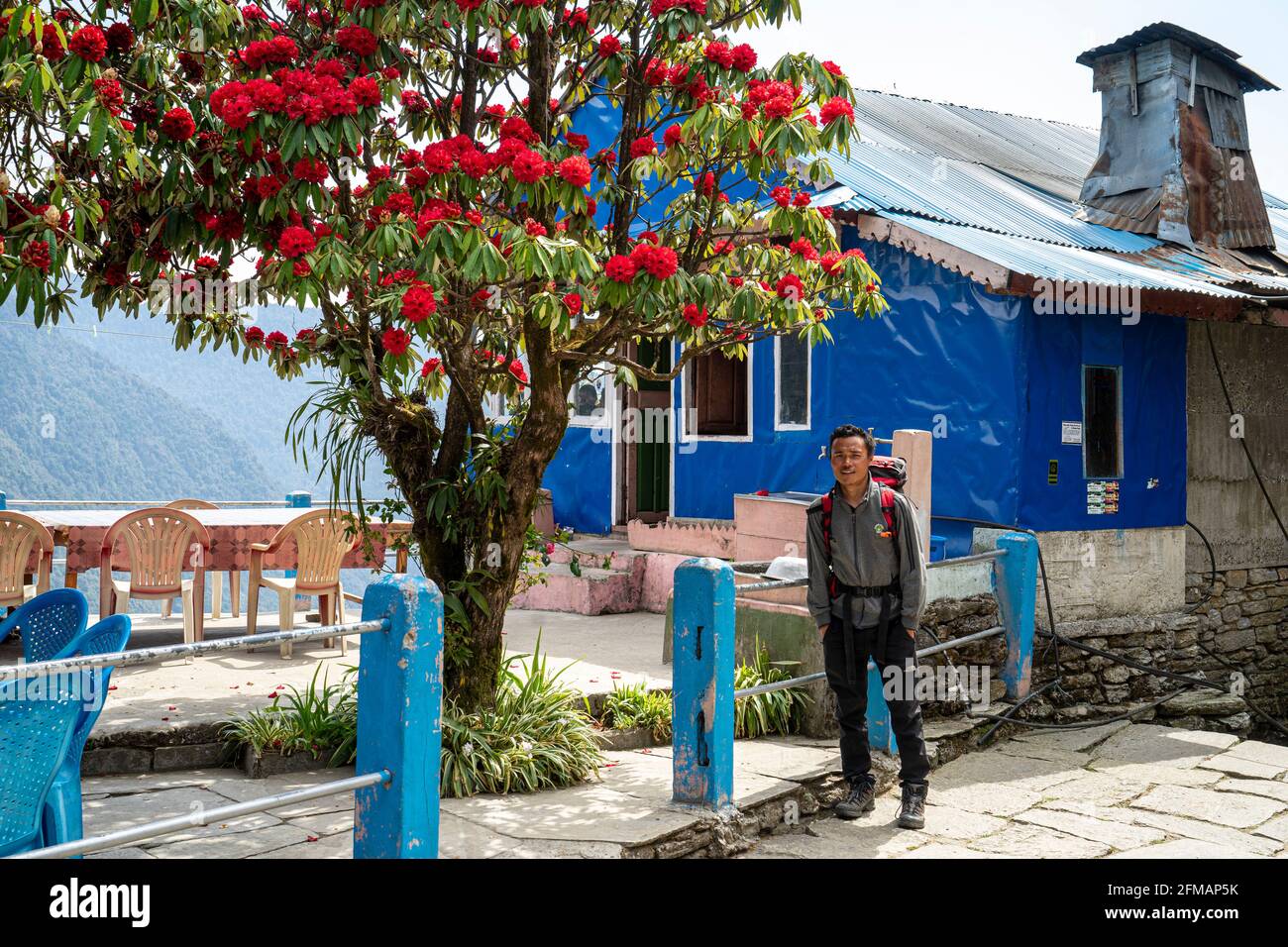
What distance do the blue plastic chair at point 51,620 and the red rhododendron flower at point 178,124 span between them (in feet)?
6.57

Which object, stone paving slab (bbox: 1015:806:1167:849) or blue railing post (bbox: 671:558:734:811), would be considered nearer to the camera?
blue railing post (bbox: 671:558:734:811)

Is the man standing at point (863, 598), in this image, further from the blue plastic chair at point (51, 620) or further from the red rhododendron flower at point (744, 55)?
the blue plastic chair at point (51, 620)

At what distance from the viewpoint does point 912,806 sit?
19.6 ft

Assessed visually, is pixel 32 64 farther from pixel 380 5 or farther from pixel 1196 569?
→ pixel 1196 569

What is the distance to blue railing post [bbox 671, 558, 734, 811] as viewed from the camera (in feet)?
18.0

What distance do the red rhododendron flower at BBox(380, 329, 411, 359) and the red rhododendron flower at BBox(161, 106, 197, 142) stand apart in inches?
47.7

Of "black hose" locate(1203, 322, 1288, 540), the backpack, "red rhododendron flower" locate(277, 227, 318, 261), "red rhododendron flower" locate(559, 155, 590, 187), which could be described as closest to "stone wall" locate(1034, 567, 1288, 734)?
"black hose" locate(1203, 322, 1288, 540)

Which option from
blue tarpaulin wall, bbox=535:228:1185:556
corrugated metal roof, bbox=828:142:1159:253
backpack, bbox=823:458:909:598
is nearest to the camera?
backpack, bbox=823:458:909:598

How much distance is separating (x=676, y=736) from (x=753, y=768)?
99cm

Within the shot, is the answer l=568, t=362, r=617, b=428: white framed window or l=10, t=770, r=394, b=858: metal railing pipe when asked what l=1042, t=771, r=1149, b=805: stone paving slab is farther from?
l=568, t=362, r=617, b=428: white framed window

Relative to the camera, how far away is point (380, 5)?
539cm

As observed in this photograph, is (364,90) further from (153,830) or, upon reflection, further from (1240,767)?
(1240,767)
